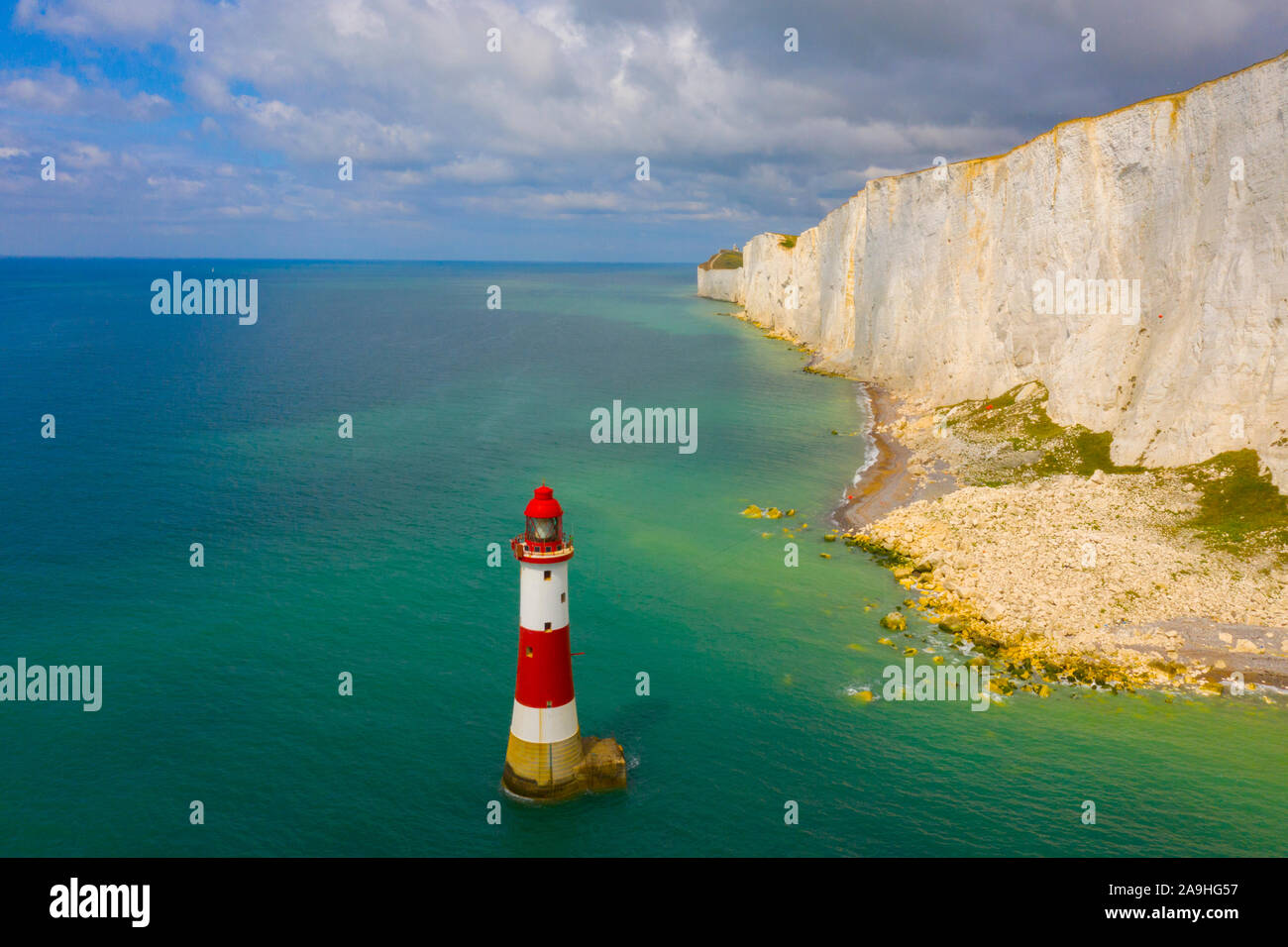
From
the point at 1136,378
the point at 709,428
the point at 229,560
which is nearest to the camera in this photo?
the point at 229,560

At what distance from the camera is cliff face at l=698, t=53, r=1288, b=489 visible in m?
34.4

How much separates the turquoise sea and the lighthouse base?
40 cm

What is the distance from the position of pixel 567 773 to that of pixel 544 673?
2860 mm

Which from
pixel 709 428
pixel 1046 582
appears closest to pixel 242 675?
pixel 1046 582

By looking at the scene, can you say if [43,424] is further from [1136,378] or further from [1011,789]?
[1136,378]

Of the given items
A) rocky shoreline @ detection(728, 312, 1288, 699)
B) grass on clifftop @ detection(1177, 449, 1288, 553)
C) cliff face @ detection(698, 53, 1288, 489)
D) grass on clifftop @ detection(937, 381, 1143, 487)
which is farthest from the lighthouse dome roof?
grass on clifftop @ detection(937, 381, 1143, 487)

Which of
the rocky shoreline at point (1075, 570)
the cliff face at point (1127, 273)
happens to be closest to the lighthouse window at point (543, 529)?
the rocky shoreline at point (1075, 570)

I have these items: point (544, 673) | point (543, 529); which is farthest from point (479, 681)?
point (543, 529)

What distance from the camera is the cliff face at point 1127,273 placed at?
34.4 m

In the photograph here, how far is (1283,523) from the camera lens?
30891 mm

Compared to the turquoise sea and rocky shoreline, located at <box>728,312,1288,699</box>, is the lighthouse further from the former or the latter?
rocky shoreline, located at <box>728,312,1288,699</box>

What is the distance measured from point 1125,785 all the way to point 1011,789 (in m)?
2.86

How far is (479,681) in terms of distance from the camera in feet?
84.5
